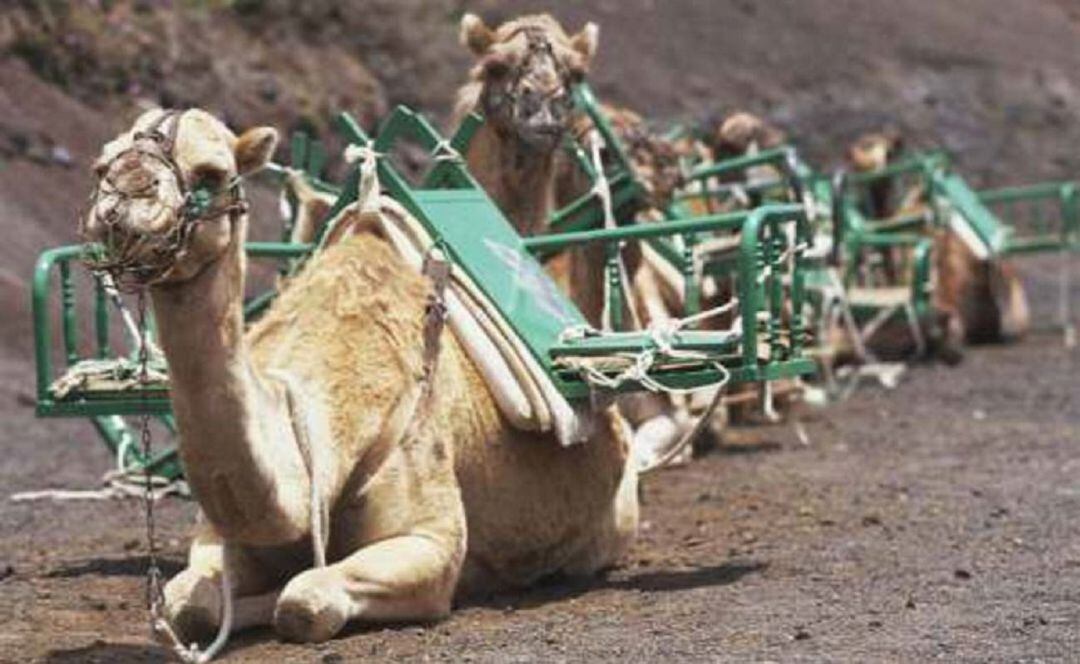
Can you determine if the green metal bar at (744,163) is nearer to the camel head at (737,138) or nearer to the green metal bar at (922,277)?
the camel head at (737,138)

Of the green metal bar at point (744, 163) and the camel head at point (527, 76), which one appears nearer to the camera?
the camel head at point (527, 76)

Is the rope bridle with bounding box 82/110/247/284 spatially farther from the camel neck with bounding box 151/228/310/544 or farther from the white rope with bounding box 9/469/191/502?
the white rope with bounding box 9/469/191/502

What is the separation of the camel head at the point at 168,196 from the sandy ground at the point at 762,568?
1.20 meters

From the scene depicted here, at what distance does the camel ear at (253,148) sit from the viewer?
679cm

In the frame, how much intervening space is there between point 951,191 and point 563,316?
44.7 ft

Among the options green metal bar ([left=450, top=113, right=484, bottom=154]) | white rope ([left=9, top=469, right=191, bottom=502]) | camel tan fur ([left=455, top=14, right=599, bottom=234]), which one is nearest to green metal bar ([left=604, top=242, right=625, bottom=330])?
green metal bar ([left=450, top=113, right=484, bottom=154])

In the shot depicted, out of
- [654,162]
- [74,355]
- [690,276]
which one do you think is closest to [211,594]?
[74,355]

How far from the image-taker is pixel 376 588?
7277 millimetres

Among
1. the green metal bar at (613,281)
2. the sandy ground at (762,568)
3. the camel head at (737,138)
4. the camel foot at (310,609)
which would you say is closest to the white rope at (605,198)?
the green metal bar at (613,281)

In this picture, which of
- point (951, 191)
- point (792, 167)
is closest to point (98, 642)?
point (792, 167)

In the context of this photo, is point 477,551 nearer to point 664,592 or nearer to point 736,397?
point 664,592

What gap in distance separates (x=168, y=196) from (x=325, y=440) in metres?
1.09

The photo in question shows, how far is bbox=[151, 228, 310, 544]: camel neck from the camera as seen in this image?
21.4ft

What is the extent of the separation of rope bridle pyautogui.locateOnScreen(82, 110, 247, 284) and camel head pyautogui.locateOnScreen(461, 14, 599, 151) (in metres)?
3.76
